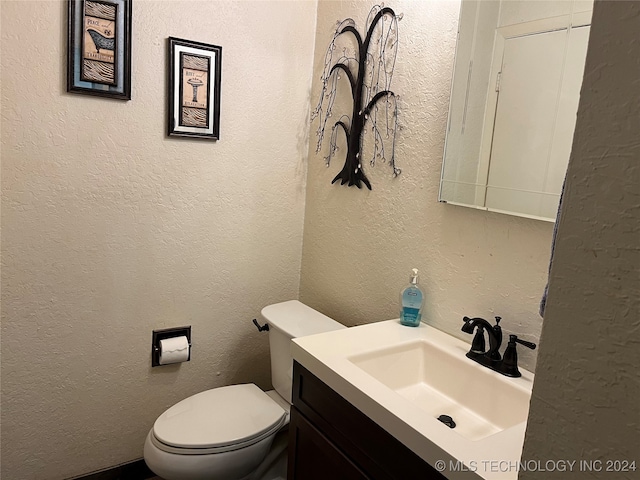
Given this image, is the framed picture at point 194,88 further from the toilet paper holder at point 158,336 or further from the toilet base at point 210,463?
the toilet base at point 210,463

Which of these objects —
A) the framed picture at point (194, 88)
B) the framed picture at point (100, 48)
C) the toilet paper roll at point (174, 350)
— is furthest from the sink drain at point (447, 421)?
the framed picture at point (100, 48)

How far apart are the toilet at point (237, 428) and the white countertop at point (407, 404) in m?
0.38

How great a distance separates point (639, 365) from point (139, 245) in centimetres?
175

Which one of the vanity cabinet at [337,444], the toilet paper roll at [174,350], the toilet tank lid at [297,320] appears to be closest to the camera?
the vanity cabinet at [337,444]

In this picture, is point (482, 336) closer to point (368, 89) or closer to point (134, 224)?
point (368, 89)

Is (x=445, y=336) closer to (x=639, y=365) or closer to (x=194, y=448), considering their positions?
(x=194, y=448)

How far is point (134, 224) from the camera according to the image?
1890mm

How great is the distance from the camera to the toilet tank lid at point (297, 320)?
184 centimetres

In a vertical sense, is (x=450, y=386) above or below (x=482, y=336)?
below

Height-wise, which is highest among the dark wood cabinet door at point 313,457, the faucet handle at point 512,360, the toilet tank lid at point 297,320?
the faucet handle at point 512,360

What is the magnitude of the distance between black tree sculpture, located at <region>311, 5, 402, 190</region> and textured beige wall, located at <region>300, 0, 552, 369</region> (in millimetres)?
37

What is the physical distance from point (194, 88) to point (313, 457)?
1358mm

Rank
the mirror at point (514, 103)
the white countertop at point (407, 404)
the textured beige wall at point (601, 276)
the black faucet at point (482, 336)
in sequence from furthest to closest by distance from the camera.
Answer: the black faucet at point (482, 336) → the mirror at point (514, 103) → the white countertop at point (407, 404) → the textured beige wall at point (601, 276)

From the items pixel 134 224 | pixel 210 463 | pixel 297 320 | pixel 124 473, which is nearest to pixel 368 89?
pixel 297 320
